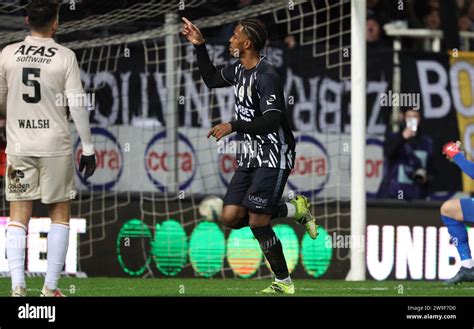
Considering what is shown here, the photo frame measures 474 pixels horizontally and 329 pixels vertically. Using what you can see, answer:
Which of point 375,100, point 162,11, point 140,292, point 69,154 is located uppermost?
point 162,11

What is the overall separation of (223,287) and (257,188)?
1.85 metres

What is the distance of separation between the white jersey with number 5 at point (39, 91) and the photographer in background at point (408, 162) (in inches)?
225

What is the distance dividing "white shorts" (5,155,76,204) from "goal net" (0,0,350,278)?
4147 mm

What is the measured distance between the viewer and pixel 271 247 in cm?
1026

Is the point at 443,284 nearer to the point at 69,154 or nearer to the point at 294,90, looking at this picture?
the point at 294,90

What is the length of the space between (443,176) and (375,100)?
112 cm

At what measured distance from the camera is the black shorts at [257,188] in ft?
33.6

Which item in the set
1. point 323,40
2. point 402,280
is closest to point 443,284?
point 402,280

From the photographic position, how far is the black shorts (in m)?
10.2

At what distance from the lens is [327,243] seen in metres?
13.8

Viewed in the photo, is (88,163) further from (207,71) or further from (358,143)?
(358,143)

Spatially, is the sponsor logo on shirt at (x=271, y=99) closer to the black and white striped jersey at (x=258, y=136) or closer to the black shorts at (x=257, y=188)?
the black and white striped jersey at (x=258, y=136)

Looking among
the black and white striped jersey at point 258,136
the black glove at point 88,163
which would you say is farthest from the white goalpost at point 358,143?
the black glove at point 88,163

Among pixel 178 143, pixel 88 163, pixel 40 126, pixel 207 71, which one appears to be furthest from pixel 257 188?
pixel 178 143
